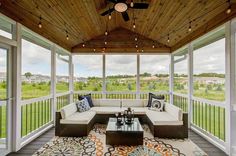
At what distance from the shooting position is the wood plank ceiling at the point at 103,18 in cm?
345

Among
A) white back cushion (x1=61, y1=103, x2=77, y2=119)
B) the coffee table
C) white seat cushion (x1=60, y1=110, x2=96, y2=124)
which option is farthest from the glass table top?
white back cushion (x1=61, y1=103, x2=77, y2=119)

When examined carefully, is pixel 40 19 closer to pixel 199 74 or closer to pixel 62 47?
pixel 62 47

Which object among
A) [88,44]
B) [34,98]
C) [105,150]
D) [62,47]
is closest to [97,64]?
[88,44]

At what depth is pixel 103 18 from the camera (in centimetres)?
552

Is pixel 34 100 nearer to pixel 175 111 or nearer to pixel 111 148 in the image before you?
pixel 111 148

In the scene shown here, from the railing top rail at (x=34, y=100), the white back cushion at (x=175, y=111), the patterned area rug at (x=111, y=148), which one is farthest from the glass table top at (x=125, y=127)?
the railing top rail at (x=34, y=100)

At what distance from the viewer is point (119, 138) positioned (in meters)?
3.62

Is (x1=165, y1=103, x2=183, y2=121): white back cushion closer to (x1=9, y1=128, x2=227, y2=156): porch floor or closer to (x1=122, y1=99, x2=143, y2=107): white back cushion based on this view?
(x1=9, y1=128, x2=227, y2=156): porch floor

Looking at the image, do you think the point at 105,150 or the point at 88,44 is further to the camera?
the point at 88,44

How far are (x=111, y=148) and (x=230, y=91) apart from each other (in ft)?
8.74

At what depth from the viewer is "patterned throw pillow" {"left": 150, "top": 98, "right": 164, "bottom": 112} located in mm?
5396

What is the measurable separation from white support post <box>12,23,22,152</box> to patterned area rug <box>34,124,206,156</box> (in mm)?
529

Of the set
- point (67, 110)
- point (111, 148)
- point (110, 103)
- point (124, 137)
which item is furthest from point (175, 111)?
point (67, 110)

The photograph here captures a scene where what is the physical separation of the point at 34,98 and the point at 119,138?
2446 mm
